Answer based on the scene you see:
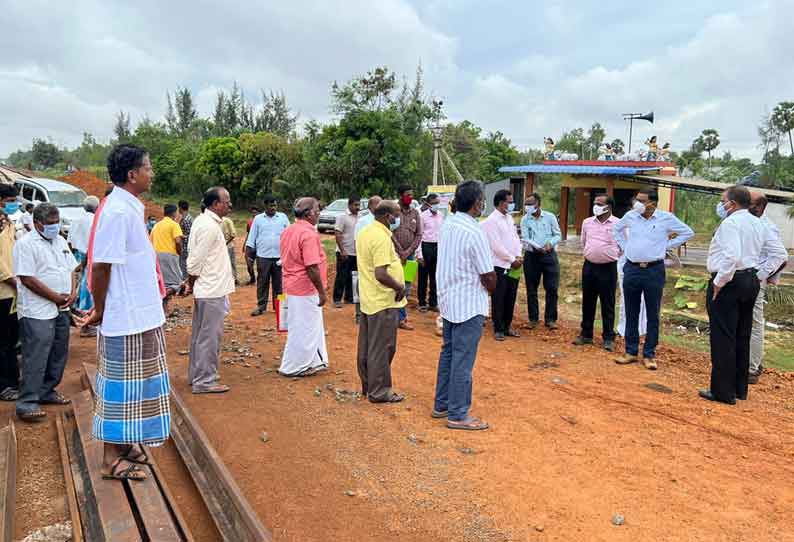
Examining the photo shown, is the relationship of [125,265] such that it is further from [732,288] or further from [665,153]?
[665,153]

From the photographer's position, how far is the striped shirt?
4527 millimetres

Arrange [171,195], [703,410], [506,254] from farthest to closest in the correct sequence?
[171,195]
[506,254]
[703,410]

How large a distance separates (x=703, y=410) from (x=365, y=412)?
3.03 m

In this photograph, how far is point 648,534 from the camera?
323 centimetres

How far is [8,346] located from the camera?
17.7ft

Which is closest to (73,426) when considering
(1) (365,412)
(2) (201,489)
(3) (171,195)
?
(2) (201,489)

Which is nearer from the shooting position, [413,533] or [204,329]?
[413,533]

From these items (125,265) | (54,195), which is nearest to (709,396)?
(125,265)

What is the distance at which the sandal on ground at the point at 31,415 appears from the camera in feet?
16.0

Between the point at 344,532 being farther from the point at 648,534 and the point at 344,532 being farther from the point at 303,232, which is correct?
the point at 303,232

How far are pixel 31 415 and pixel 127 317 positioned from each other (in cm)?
231

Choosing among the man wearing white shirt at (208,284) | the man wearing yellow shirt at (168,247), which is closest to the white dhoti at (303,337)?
the man wearing white shirt at (208,284)

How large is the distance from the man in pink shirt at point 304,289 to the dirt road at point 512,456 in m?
0.23

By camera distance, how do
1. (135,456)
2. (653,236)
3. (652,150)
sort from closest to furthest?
(135,456) → (653,236) → (652,150)
